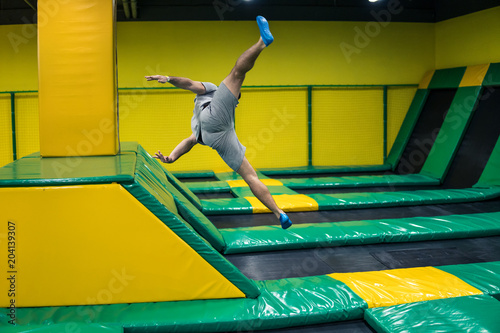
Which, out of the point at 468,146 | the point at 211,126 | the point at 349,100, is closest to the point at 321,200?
the point at 211,126

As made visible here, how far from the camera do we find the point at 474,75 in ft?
21.8

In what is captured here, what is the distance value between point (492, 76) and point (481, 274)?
442 cm

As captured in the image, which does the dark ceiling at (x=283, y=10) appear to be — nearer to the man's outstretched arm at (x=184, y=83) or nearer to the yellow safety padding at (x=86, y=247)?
the man's outstretched arm at (x=184, y=83)

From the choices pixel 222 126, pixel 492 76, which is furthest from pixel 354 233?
pixel 492 76

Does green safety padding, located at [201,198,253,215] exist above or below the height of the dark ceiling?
below

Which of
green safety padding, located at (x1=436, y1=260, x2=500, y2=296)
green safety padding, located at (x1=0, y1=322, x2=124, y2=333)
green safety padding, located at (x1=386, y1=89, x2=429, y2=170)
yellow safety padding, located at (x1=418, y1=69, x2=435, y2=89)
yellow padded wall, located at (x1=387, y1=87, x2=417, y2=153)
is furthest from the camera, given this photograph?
yellow padded wall, located at (x1=387, y1=87, x2=417, y2=153)

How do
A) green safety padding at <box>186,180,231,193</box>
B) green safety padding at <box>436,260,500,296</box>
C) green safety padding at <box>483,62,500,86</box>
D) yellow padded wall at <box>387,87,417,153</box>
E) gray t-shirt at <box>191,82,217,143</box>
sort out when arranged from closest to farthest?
green safety padding at <box>436,260,500,296</box> → gray t-shirt at <box>191,82,217,143</box> → green safety padding at <box>186,180,231,193</box> → green safety padding at <box>483,62,500,86</box> → yellow padded wall at <box>387,87,417,153</box>

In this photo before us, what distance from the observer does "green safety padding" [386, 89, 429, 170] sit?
25.1 ft

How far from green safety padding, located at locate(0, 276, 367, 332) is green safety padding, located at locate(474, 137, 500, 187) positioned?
4.10m

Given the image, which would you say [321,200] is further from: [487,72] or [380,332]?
[487,72]

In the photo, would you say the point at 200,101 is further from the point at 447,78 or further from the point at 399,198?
the point at 447,78

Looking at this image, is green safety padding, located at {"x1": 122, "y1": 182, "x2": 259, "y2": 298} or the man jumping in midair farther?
the man jumping in midair

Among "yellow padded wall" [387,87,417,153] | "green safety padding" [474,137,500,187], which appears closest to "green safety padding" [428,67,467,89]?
"yellow padded wall" [387,87,417,153]

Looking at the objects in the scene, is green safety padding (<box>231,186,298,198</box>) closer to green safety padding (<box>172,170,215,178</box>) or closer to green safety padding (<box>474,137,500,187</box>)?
green safety padding (<box>172,170,215,178</box>)
